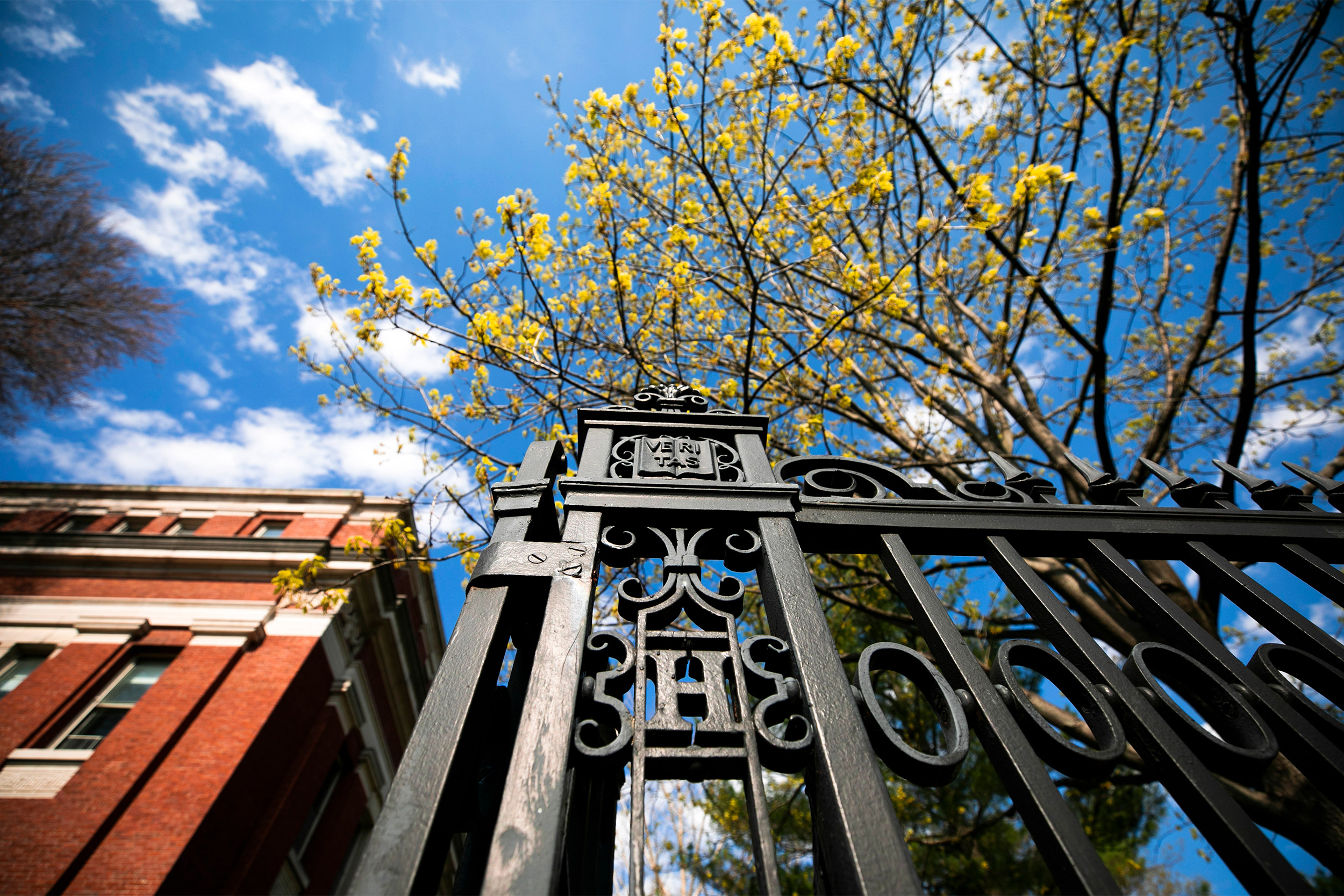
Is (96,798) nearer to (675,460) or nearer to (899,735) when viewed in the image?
(675,460)

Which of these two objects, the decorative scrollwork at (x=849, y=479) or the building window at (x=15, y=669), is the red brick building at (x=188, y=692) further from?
the decorative scrollwork at (x=849, y=479)

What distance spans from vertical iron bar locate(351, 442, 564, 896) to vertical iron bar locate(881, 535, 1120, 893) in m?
0.89

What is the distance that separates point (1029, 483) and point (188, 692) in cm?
1097

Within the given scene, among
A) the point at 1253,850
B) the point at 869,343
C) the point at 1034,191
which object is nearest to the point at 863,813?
the point at 1253,850

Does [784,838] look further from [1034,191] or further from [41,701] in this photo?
[41,701]

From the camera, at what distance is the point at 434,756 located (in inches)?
38.8

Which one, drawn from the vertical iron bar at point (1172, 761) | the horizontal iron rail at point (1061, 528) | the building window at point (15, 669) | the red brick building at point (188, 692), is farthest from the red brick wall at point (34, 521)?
the vertical iron bar at point (1172, 761)

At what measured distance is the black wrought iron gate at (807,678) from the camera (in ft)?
3.03

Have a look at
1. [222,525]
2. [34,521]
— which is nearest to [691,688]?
[222,525]

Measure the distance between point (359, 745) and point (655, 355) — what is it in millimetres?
9955

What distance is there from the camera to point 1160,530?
1713 millimetres

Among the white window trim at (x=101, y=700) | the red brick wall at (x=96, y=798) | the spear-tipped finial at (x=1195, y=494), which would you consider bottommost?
the spear-tipped finial at (x=1195, y=494)

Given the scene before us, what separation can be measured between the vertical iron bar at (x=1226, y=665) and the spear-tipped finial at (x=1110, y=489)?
30 centimetres

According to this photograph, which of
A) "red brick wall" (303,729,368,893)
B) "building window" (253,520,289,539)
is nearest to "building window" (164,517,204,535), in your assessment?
"building window" (253,520,289,539)
